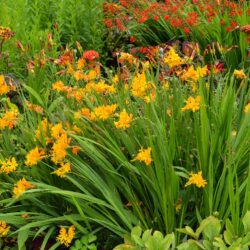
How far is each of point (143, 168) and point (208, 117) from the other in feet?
1.30

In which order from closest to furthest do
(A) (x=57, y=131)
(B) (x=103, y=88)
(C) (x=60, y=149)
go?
(C) (x=60, y=149)
(A) (x=57, y=131)
(B) (x=103, y=88)

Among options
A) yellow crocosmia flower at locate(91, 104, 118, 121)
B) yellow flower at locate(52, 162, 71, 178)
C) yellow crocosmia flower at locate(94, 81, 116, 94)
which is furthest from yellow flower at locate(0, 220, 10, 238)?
yellow crocosmia flower at locate(94, 81, 116, 94)

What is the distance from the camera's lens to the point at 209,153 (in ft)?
8.03

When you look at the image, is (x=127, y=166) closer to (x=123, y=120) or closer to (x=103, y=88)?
(x=123, y=120)

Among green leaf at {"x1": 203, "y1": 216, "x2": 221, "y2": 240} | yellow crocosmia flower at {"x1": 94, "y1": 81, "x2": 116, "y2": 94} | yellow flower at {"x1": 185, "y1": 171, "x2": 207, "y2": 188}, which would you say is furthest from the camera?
yellow crocosmia flower at {"x1": 94, "y1": 81, "x2": 116, "y2": 94}

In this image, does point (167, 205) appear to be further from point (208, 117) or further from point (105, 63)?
point (105, 63)

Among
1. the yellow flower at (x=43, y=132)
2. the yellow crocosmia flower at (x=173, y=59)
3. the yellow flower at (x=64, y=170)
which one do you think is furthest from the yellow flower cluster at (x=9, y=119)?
the yellow crocosmia flower at (x=173, y=59)

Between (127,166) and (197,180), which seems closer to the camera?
(197,180)

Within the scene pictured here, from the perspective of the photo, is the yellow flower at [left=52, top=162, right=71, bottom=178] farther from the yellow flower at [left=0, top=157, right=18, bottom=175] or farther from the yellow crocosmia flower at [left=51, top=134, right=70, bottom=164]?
the yellow flower at [left=0, top=157, right=18, bottom=175]

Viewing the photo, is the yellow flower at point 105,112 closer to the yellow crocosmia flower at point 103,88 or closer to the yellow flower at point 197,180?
the yellow crocosmia flower at point 103,88

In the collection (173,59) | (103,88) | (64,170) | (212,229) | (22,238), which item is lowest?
(22,238)

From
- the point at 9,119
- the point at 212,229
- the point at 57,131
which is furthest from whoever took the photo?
the point at 9,119

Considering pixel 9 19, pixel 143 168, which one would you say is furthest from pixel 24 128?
pixel 9 19

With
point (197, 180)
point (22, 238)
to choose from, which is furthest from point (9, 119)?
point (197, 180)
